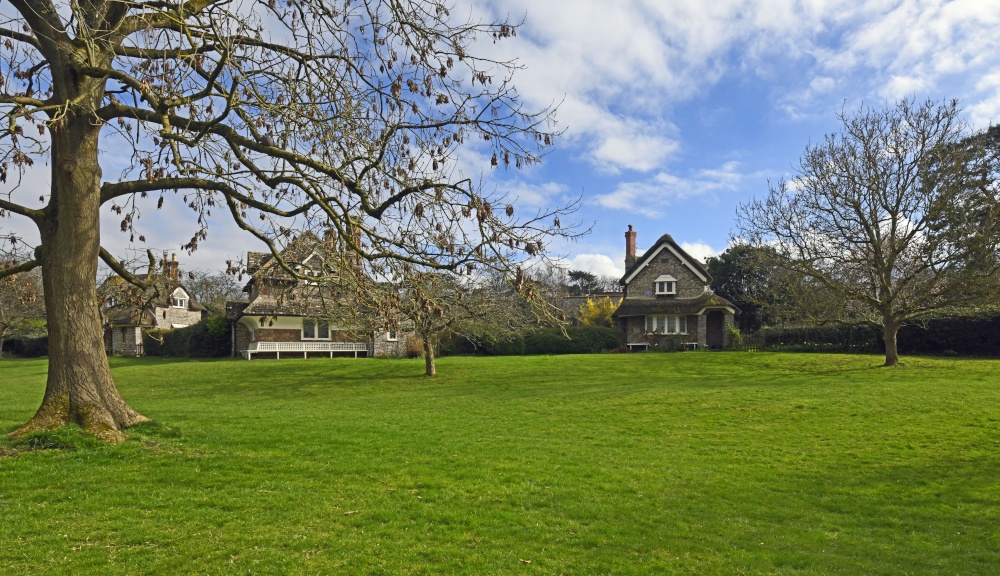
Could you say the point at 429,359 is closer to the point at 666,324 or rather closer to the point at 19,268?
the point at 19,268

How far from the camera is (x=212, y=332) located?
4375cm

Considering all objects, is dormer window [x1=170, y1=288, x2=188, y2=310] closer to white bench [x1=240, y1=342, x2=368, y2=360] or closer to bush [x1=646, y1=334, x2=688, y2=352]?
white bench [x1=240, y1=342, x2=368, y2=360]

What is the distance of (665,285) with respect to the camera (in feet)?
151

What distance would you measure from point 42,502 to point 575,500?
259 inches

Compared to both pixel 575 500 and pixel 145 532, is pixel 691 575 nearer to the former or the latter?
pixel 575 500

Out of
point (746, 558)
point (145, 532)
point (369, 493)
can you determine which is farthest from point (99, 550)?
point (746, 558)

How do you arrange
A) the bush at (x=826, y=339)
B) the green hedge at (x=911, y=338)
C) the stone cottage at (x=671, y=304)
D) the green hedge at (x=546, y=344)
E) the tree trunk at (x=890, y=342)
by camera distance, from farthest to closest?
the stone cottage at (x=671, y=304)
the green hedge at (x=546, y=344)
the bush at (x=826, y=339)
the green hedge at (x=911, y=338)
the tree trunk at (x=890, y=342)

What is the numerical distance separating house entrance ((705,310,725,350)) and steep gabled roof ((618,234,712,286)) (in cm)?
250

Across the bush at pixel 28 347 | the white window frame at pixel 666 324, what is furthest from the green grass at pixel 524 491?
the bush at pixel 28 347

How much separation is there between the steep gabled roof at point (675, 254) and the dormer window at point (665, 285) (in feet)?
5.01

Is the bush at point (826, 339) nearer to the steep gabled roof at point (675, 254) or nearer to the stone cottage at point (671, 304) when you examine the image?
the stone cottage at point (671, 304)

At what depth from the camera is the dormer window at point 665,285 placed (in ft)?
150

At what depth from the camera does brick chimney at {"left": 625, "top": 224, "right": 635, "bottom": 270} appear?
50.4 metres

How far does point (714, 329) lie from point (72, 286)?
137ft
